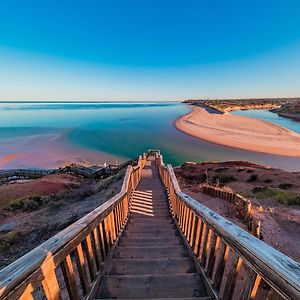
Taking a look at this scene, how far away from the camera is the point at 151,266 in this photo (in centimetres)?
305

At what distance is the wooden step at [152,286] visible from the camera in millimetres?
2488

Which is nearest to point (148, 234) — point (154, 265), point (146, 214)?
point (154, 265)

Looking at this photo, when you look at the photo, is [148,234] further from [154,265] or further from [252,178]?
[252,178]

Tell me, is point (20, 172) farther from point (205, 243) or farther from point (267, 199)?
point (205, 243)

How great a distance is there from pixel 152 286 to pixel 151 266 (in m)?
0.47

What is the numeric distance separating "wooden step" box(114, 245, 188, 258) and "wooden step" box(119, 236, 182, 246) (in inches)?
15.1

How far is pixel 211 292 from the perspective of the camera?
237cm

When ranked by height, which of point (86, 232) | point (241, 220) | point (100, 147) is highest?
point (86, 232)

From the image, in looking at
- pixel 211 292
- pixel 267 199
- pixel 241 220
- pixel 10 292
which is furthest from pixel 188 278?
pixel 267 199

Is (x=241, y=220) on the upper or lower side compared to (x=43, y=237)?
upper

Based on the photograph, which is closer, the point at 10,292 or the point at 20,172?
the point at 10,292

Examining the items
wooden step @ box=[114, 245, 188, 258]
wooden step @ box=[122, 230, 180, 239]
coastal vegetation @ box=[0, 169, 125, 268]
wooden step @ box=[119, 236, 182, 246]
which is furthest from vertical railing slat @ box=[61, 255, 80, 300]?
coastal vegetation @ box=[0, 169, 125, 268]

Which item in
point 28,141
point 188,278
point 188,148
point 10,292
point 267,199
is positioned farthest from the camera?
point 28,141

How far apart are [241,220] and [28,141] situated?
39557mm
